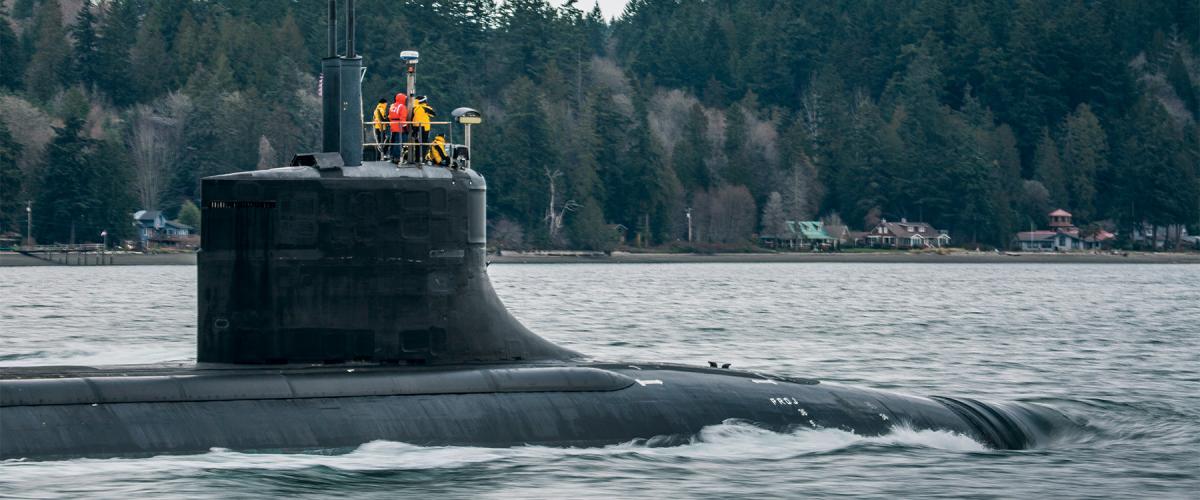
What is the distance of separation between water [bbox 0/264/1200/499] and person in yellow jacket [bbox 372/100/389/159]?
4.07m

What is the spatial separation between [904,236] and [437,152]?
146525mm

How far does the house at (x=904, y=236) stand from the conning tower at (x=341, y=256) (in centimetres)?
14592

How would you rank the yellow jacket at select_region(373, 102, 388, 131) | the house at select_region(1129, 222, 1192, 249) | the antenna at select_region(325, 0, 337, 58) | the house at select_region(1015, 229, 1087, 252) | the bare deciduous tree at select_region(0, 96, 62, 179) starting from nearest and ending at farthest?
the antenna at select_region(325, 0, 337, 58), the yellow jacket at select_region(373, 102, 388, 131), the bare deciduous tree at select_region(0, 96, 62, 179), the house at select_region(1015, 229, 1087, 252), the house at select_region(1129, 222, 1192, 249)

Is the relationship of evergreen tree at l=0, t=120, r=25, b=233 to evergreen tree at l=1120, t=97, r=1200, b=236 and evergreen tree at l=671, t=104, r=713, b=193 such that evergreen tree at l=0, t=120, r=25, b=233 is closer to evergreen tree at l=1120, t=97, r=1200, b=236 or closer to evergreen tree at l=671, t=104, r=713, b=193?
evergreen tree at l=671, t=104, r=713, b=193

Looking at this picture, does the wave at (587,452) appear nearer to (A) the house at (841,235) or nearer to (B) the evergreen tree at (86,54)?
(A) the house at (841,235)

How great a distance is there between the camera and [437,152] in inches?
797

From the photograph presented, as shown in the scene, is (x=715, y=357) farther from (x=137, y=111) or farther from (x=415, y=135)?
(x=137, y=111)

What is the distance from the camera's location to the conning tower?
19141mm

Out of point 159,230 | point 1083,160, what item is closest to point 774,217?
point 1083,160

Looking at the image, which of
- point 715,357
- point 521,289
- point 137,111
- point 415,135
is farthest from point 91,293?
point 137,111

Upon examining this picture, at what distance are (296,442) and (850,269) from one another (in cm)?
12862

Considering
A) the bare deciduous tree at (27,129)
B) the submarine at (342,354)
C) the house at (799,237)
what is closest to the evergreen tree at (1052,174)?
the house at (799,237)

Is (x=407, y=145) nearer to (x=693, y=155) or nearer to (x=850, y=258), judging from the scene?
(x=850, y=258)

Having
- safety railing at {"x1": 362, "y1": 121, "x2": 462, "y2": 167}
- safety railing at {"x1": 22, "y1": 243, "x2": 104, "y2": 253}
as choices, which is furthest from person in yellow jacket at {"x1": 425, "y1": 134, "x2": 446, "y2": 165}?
safety railing at {"x1": 22, "y1": 243, "x2": 104, "y2": 253}
